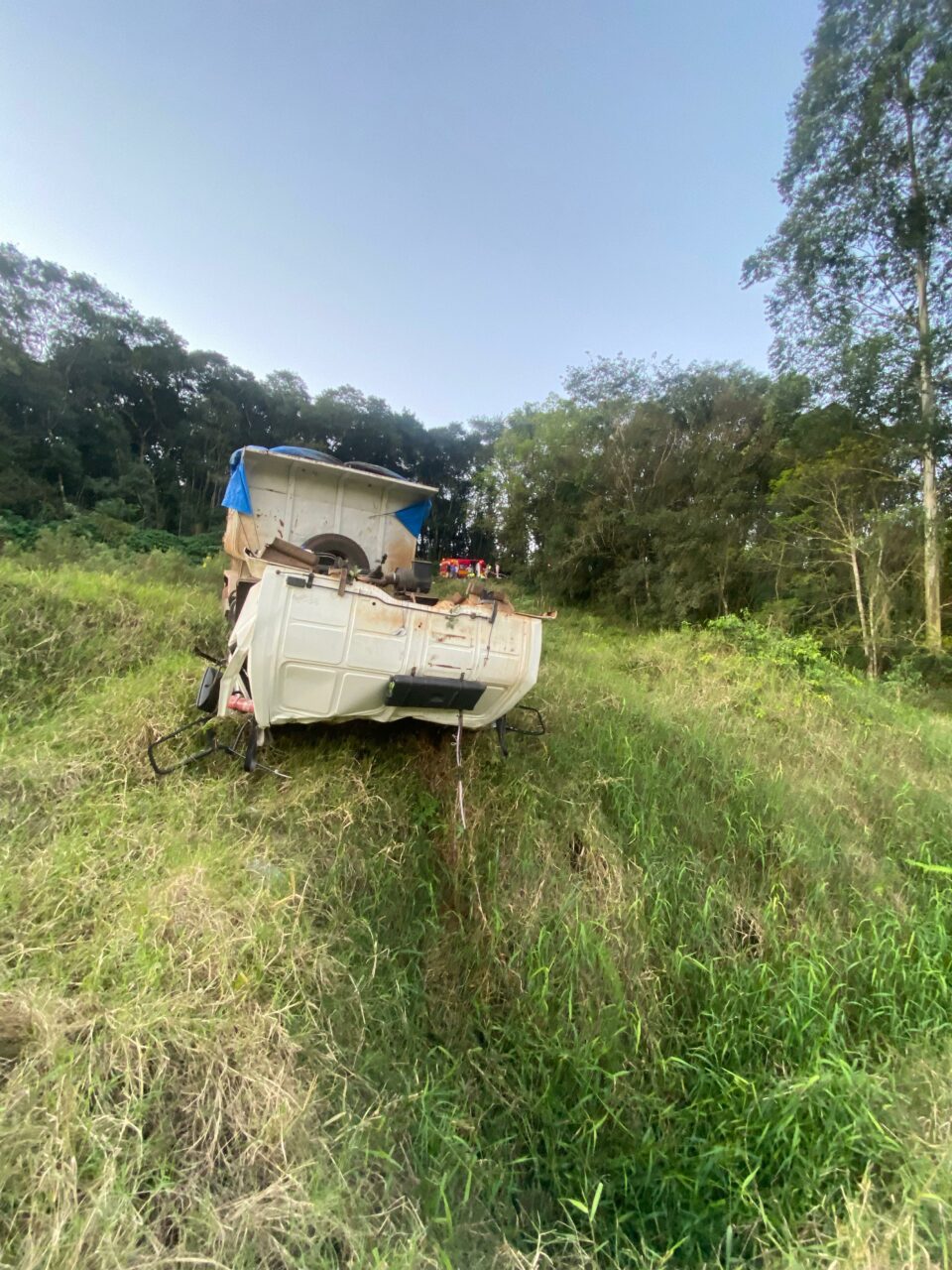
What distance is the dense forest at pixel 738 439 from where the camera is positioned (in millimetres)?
8016

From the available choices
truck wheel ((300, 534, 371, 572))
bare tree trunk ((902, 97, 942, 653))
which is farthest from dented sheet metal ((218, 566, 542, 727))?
bare tree trunk ((902, 97, 942, 653))

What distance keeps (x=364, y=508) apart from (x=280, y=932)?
3.10m

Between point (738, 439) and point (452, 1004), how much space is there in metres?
14.0

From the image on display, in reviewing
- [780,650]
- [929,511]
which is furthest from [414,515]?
[929,511]

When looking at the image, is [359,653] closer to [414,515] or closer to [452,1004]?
[452,1004]

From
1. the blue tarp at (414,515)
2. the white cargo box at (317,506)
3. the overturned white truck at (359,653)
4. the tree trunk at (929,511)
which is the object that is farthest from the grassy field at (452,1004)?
the tree trunk at (929,511)

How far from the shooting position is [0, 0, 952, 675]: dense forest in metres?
8.02

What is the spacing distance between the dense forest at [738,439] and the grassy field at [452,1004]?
22.9 feet

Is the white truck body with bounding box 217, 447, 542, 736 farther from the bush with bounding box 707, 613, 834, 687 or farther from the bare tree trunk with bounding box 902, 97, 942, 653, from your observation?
the bare tree trunk with bounding box 902, 97, 942, 653

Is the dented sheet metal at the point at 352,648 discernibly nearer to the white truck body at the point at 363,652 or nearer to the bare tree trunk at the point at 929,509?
the white truck body at the point at 363,652

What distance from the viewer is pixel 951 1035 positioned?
1822 millimetres

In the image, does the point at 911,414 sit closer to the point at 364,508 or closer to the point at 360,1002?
the point at 364,508

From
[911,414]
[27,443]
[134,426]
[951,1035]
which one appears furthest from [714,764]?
[134,426]

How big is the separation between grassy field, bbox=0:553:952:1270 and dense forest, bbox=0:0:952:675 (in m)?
6.97
